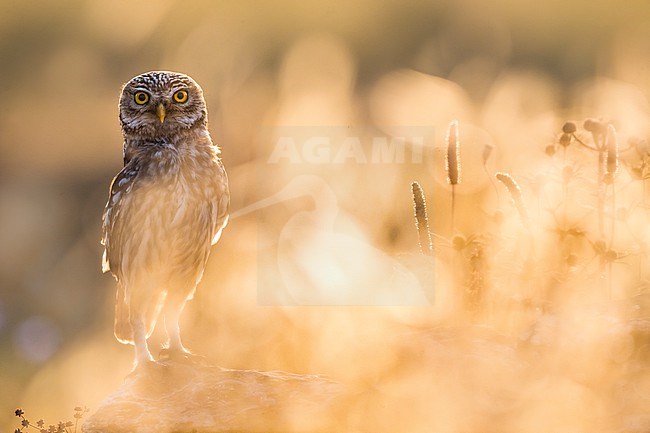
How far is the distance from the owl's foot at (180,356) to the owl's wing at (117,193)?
1100 mm

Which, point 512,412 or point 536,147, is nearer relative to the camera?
point 512,412

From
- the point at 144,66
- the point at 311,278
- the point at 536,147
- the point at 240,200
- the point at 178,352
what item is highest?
the point at 144,66

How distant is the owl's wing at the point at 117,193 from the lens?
7.61m

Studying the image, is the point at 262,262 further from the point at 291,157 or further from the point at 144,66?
the point at 144,66

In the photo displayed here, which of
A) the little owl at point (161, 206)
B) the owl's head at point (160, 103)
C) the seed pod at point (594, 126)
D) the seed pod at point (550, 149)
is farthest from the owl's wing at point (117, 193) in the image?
the seed pod at point (594, 126)

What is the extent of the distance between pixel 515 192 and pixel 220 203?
307 cm

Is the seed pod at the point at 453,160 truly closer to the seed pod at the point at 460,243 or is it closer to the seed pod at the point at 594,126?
the seed pod at the point at 460,243

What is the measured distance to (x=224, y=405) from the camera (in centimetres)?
650

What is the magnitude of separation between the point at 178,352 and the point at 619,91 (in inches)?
189

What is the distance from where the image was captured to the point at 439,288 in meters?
6.34

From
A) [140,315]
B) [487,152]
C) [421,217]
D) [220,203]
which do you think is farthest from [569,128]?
[140,315]

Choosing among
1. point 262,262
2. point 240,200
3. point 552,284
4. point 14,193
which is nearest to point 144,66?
point 14,193

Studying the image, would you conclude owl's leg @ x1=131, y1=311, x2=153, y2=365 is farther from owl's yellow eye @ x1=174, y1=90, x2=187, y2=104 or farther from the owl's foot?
owl's yellow eye @ x1=174, y1=90, x2=187, y2=104

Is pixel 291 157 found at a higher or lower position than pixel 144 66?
lower
